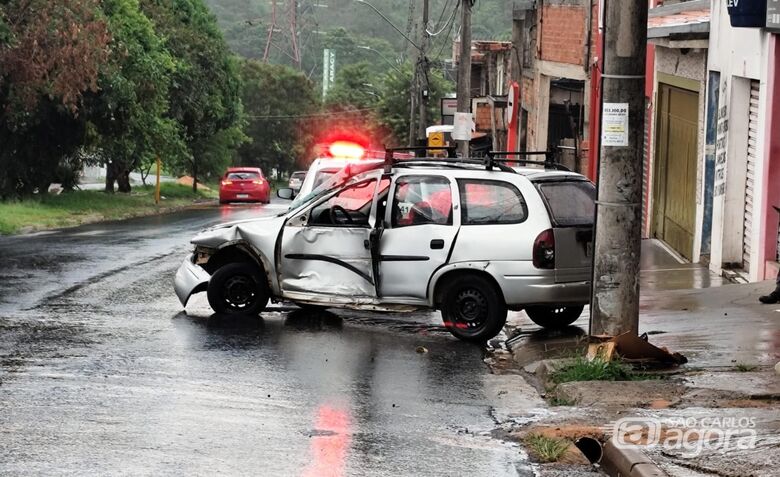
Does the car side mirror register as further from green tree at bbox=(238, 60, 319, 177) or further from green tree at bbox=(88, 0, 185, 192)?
green tree at bbox=(238, 60, 319, 177)

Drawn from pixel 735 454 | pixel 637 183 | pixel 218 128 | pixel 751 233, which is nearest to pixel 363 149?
pixel 751 233

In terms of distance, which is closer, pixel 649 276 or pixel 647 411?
pixel 647 411

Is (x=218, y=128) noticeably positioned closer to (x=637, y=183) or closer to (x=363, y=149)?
(x=363, y=149)

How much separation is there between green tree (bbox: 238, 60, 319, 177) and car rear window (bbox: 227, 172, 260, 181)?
45558mm

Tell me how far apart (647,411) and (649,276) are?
995 cm

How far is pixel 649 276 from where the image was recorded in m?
18.9

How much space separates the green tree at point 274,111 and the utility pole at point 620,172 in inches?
3505

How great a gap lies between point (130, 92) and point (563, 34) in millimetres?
13575

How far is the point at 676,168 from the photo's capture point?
22547 mm

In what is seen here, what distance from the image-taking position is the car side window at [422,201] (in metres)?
13.5

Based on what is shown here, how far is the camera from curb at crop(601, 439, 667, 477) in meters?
7.34

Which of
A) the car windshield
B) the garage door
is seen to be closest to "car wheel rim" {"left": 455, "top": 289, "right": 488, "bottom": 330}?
the car windshield

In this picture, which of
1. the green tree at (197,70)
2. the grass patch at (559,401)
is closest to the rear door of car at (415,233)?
the grass patch at (559,401)

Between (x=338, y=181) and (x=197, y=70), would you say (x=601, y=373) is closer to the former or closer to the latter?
(x=338, y=181)
